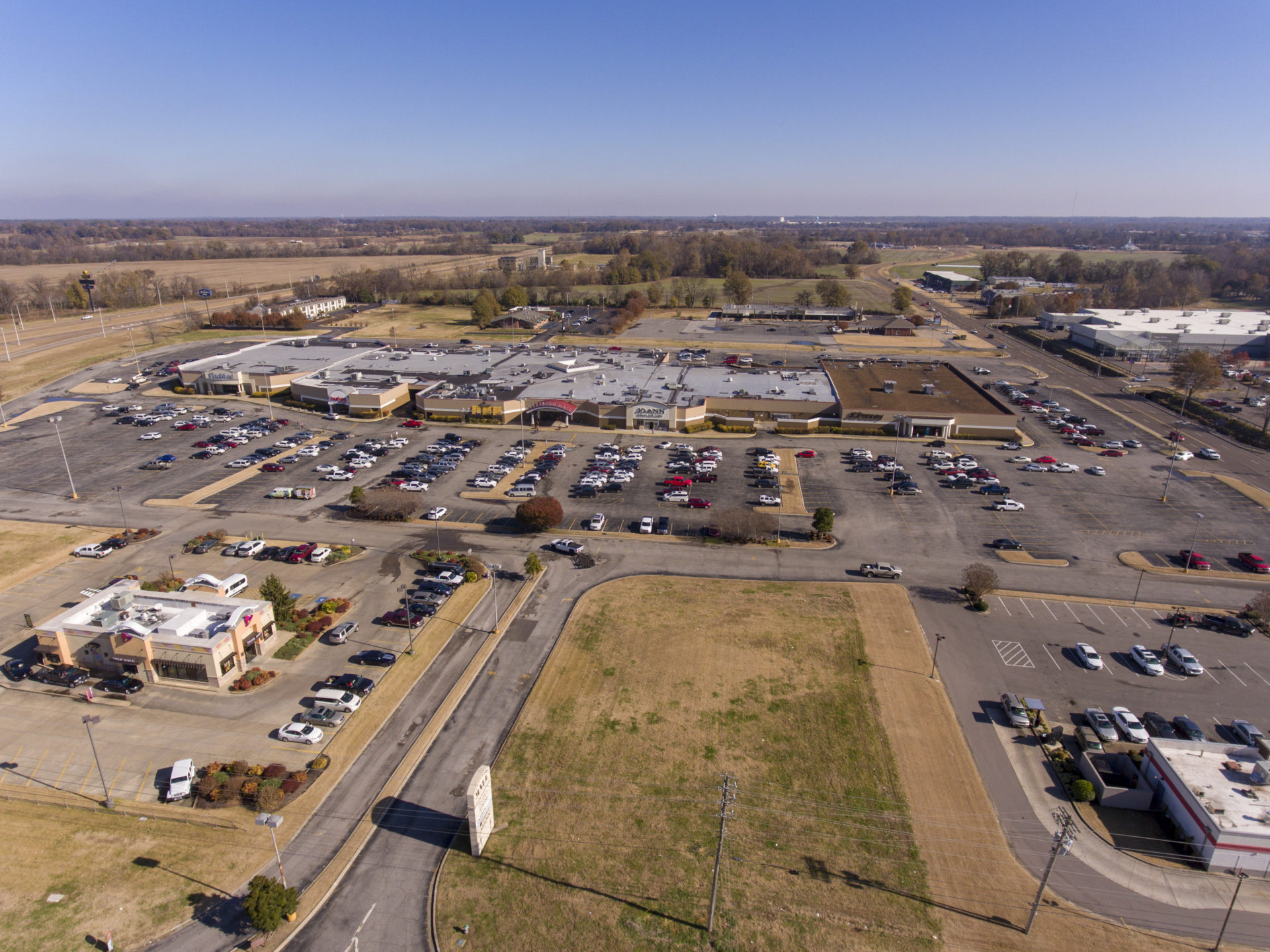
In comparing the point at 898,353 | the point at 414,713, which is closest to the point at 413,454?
Answer: the point at 414,713

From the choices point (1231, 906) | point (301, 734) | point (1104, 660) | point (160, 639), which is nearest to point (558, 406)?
point (160, 639)

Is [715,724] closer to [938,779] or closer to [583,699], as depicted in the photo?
[583,699]

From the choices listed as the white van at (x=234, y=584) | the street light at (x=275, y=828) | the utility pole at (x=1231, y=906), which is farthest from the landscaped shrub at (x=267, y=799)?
the utility pole at (x=1231, y=906)

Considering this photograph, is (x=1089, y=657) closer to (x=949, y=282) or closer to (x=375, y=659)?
(x=375, y=659)

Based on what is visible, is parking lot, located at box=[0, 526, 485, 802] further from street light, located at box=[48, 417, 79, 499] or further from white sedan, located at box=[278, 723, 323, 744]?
street light, located at box=[48, 417, 79, 499]

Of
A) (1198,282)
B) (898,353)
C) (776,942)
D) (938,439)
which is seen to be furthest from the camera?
(1198,282)

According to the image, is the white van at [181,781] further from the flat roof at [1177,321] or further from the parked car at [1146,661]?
the flat roof at [1177,321]

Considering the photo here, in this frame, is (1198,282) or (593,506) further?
(1198,282)
